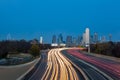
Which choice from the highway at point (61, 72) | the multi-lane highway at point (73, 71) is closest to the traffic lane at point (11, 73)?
the multi-lane highway at point (73, 71)

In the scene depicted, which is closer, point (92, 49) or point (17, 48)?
point (17, 48)

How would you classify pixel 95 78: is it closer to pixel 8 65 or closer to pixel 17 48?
pixel 8 65

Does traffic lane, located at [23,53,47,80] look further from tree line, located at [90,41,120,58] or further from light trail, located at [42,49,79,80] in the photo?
tree line, located at [90,41,120,58]

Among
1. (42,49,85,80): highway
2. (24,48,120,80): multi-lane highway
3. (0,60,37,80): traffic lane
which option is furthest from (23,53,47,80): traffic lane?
(0,60,37,80): traffic lane

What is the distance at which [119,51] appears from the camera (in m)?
116

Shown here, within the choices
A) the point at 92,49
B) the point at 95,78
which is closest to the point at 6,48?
the point at 92,49

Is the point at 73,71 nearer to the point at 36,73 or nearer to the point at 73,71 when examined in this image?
the point at 73,71

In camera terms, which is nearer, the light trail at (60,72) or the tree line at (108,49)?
the light trail at (60,72)

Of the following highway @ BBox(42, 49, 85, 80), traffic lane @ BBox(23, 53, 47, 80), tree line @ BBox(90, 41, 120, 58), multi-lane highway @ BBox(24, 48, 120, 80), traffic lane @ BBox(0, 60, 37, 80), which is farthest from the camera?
tree line @ BBox(90, 41, 120, 58)

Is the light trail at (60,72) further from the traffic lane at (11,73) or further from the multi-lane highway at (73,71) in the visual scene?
the traffic lane at (11,73)

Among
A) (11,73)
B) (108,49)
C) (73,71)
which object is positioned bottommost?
(73,71)

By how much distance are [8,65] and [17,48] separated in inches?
3443

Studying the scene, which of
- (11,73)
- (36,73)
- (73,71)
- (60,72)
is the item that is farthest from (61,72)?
(11,73)

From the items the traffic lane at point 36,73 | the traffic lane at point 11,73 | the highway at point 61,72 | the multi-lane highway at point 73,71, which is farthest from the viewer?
the multi-lane highway at point 73,71
